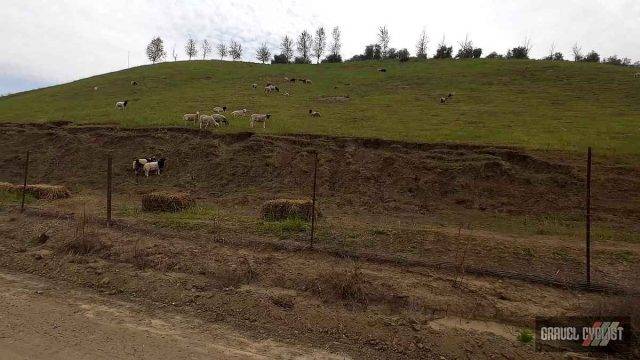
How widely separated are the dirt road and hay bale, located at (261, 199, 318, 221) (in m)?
6.63

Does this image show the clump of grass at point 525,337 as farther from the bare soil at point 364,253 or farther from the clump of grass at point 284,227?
the clump of grass at point 284,227

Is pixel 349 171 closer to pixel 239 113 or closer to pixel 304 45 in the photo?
pixel 239 113

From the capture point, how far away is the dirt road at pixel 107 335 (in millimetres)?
6188

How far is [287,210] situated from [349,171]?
7009 mm

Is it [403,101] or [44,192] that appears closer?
[44,192]

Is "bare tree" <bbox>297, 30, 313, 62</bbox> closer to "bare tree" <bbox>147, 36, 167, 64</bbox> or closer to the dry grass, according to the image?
"bare tree" <bbox>147, 36, 167, 64</bbox>

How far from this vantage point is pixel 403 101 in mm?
37062

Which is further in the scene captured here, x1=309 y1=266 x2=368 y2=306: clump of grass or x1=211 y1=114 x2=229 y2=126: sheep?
x1=211 y1=114 x2=229 y2=126: sheep

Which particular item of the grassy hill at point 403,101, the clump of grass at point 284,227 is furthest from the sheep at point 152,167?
the clump of grass at point 284,227

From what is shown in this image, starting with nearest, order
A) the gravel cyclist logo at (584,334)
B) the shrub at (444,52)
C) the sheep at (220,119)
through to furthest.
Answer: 1. the gravel cyclist logo at (584,334)
2. the sheep at (220,119)
3. the shrub at (444,52)

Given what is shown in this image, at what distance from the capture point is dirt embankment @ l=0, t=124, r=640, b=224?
17.2 metres

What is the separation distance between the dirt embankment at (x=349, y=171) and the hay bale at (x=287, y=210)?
3.88m

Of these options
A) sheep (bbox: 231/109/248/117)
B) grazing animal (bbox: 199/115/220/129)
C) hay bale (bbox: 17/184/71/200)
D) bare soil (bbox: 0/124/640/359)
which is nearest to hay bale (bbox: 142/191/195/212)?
bare soil (bbox: 0/124/640/359)

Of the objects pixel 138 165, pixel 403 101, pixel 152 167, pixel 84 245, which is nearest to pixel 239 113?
pixel 138 165
